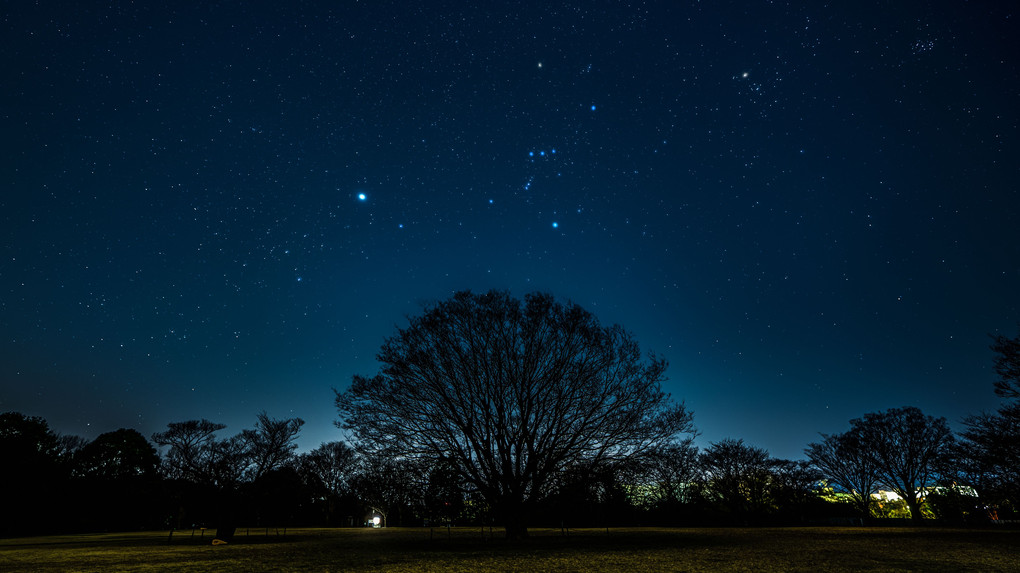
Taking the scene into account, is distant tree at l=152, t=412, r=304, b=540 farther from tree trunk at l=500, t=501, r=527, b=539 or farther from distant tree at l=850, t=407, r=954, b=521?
distant tree at l=850, t=407, r=954, b=521

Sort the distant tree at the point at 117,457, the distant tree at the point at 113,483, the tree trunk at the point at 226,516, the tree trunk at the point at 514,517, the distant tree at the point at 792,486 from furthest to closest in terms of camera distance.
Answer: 1. the distant tree at the point at 117,457
2. the distant tree at the point at 113,483
3. the distant tree at the point at 792,486
4. the tree trunk at the point at 226,516
5. the tree trunk at the point at 514,517

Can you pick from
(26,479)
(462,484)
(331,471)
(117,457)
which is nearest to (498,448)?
(462,484)

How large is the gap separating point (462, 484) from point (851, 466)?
41466mm

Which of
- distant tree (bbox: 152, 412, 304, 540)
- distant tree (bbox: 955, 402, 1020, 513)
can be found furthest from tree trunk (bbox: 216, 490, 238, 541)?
distant tree (bbox: 955, 402, 1020, 513)

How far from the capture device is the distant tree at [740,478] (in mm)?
42188

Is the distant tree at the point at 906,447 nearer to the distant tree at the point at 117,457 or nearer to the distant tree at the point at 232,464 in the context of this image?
the distant tree at the point at 232,464

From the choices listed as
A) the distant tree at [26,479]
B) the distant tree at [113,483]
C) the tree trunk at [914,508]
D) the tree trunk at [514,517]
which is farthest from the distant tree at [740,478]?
the distant tree at [26,479]

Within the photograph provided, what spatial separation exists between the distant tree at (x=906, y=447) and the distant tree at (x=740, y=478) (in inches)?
345

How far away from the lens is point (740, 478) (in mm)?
42438

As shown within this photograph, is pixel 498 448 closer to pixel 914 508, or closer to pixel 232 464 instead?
pixel 232 464

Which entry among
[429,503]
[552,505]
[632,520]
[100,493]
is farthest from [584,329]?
[100,493]

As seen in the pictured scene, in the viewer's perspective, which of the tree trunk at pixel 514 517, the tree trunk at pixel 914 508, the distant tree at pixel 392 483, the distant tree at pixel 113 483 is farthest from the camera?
the distant tree at pixel 113 483

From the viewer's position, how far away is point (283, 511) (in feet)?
107

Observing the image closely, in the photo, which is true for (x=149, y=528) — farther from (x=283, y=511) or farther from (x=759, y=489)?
(x=759, y=489)
